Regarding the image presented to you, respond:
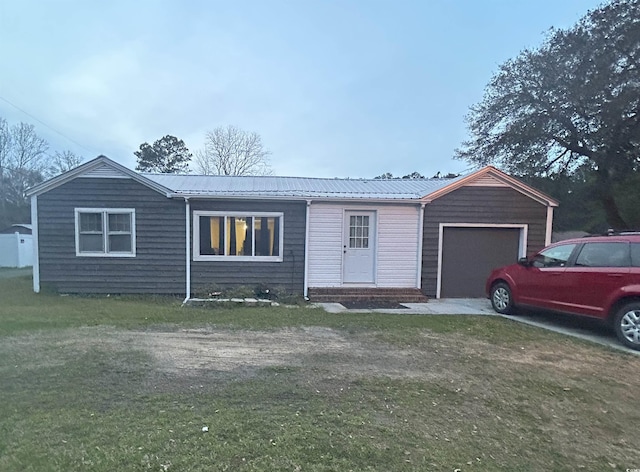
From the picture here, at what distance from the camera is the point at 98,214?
9883mm

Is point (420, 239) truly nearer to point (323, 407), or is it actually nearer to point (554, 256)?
point (554, 256)

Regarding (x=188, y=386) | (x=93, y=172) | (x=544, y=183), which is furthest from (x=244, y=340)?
(x=544, y=183)

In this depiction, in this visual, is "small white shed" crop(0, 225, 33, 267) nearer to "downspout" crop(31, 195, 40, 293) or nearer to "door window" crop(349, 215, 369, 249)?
"downspout" crop(31, 195, 40, 293)

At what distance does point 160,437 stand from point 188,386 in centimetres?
106

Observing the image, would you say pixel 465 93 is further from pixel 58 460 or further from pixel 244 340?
pixel 58 460

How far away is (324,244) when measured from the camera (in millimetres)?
10297

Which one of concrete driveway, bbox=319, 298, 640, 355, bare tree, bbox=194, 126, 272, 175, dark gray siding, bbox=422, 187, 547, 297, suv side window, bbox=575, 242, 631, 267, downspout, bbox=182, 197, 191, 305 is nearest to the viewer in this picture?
suv side window, bbox=575, 242, 631, 267

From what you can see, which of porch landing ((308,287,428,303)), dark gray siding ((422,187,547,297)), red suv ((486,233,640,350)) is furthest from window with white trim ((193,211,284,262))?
A: red suv ((486,233,640,350))

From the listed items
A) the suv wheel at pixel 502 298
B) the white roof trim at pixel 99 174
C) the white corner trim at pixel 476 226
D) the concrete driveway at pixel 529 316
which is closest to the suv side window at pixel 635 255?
the concrete driveway at pixel 529 316

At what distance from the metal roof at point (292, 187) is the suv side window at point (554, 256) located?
3459 millimetres

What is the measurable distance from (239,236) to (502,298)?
6.75 metres

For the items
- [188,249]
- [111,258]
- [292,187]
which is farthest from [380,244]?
[111,258]

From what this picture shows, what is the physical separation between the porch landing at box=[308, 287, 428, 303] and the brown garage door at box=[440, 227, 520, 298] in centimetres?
113

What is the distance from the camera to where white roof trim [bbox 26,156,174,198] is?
9.58 meters
